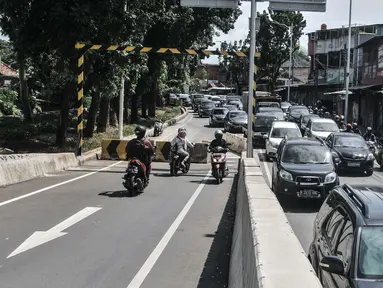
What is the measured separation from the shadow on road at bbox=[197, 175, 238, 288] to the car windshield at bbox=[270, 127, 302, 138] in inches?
568

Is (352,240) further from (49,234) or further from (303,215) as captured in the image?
(303,215)

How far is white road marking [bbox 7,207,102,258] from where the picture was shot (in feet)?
27.4

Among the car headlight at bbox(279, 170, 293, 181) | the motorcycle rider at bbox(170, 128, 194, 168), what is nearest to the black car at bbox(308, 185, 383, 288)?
the car headlight at bbox(279, 170, 293, 181)

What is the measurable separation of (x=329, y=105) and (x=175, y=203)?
53235 millimetres

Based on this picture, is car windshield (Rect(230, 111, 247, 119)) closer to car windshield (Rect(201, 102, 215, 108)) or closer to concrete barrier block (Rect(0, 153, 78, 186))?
car windshield (Rect(201, 102, 215, 108))

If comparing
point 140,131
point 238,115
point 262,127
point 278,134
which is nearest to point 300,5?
point 278,134

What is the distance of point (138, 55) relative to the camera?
26.0 metres

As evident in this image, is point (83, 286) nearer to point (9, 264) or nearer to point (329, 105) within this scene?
point (9, 264)

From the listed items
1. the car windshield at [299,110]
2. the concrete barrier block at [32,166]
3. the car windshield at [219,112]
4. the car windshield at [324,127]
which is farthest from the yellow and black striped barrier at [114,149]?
the car windshield at [299,110]

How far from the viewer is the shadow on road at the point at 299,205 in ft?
43.7

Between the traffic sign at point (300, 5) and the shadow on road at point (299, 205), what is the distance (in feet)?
25.0

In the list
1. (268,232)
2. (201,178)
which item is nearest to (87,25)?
(201,178)

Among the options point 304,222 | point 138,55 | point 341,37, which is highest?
point 341,37

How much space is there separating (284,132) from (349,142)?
15.3 ft
